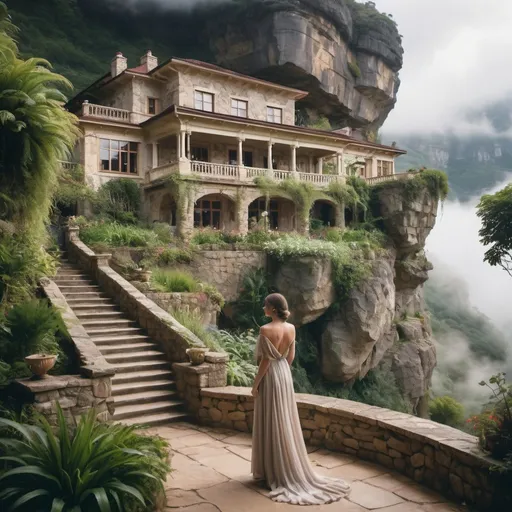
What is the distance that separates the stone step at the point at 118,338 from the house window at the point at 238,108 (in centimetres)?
2118

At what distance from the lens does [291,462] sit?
4.94m

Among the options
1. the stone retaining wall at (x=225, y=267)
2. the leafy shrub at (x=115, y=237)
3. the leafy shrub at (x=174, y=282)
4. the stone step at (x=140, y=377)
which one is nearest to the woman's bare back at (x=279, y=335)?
the stone step at (x=140, y=377)

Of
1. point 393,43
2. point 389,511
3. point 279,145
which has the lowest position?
point 389,511

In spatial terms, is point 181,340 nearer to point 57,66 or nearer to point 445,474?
point 445,474

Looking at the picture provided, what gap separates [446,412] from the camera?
117 ft

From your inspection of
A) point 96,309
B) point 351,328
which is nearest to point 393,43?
point 351,328

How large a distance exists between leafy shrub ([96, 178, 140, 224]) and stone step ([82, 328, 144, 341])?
1402 centimetres

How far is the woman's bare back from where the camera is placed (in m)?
5.15

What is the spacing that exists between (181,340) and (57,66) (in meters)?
32.6

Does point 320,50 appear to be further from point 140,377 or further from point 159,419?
point 159,419

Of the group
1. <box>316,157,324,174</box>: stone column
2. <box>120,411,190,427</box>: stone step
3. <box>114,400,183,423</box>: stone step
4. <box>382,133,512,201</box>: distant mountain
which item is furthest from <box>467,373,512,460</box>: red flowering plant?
<box>382,133,512,201</box>: distant mountain

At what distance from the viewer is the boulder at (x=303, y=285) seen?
19.8 meters

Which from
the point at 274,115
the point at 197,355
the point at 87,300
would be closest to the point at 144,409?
the point at 197,355

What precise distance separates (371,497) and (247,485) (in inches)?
52.3
